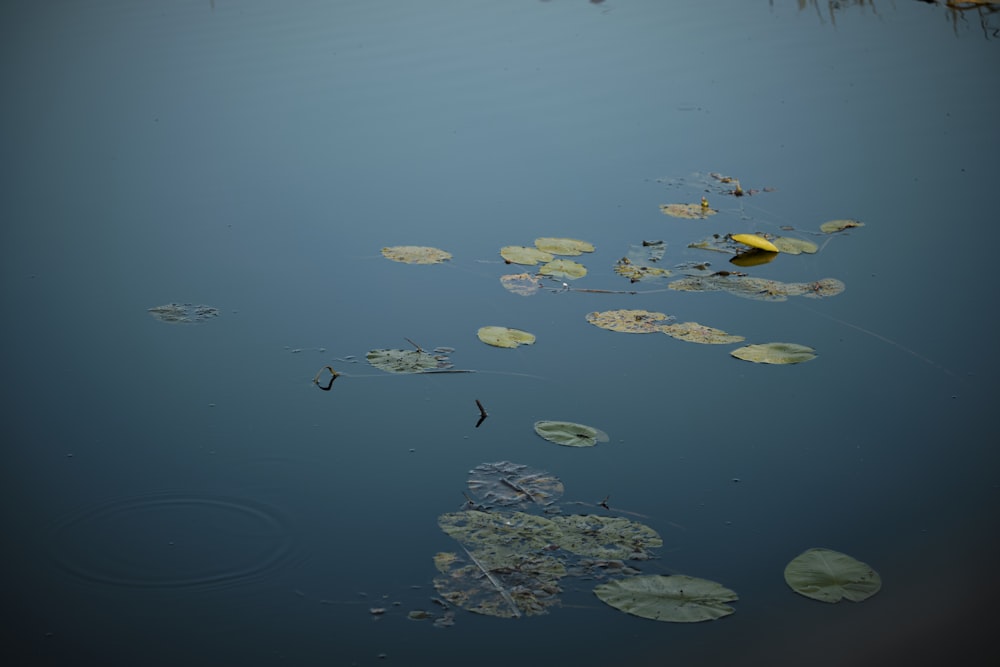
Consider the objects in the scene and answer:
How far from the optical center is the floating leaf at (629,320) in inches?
127

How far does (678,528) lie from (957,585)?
2.04ft

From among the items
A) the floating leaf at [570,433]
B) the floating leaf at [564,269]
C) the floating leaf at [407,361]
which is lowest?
the floating leaf at [570,433]

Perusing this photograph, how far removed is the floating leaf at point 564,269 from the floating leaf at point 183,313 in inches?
44.7

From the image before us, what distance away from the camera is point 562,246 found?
12.1 feet

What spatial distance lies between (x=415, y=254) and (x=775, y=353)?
132 cm

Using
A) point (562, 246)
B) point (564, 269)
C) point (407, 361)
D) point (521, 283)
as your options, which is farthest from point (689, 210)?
point (407, 361)

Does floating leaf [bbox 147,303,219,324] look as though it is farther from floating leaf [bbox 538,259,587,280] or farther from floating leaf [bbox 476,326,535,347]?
floating leaf [bbox 538,259,587,280]

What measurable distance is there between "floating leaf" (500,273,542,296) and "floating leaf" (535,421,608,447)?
815 mm

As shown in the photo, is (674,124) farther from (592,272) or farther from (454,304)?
(454,304)

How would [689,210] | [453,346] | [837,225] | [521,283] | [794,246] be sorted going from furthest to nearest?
[689,210], [837,225], [794,246], [521,283], [453,346]

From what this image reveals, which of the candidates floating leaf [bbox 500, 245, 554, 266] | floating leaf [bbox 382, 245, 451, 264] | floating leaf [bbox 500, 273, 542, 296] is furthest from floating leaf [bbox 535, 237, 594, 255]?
floating leaf [bbox 382, 245, 451, 264]

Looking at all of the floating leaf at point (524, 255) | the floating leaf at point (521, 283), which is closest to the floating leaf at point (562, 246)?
the floating leaf at point (524, 255)

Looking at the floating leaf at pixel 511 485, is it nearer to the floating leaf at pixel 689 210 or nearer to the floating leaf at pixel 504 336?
the floating leaf at pixel 504 336

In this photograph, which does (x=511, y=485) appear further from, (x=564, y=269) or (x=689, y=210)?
(x=689, y=210)
